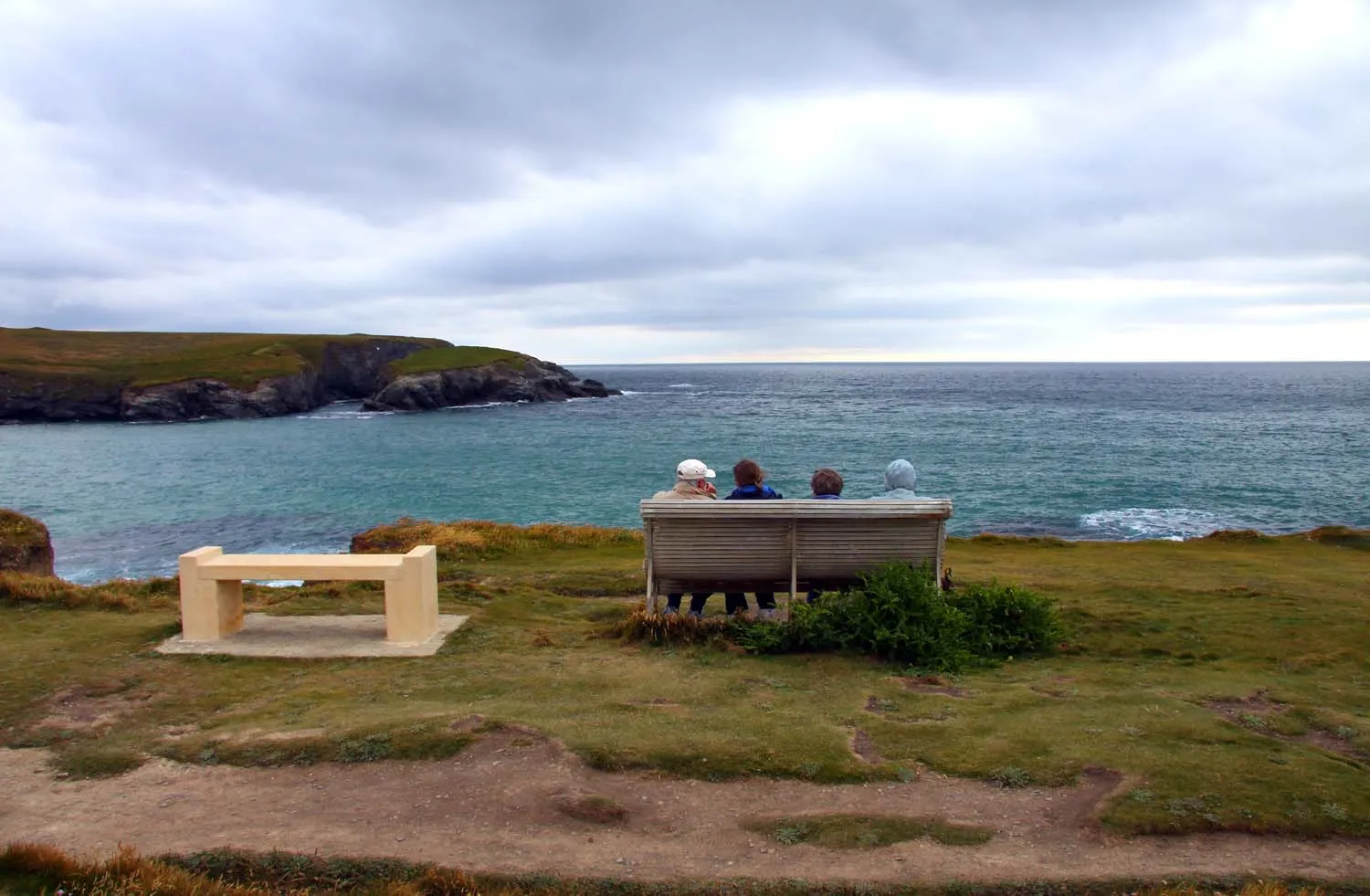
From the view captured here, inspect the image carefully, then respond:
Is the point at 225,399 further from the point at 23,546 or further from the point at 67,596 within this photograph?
the point at 67,596

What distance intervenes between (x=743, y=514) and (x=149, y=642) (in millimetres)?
5974

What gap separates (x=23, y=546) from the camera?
13891mm

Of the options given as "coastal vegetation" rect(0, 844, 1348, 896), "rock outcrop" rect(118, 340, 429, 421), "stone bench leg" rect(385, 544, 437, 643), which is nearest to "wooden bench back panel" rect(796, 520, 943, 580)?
"stone bench leg" rect(385, 544, 437, 643)

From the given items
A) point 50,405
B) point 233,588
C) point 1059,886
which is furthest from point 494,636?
point 50,405

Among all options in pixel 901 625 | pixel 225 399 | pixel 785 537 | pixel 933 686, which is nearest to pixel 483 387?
pixel 225 399

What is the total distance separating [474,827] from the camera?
469 cm

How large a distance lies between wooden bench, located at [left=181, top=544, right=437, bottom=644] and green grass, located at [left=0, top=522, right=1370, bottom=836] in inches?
17.6

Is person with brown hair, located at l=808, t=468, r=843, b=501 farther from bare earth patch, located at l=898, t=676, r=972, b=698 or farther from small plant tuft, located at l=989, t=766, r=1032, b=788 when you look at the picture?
small plant tuft, located at l=989, t=766, r=1032, b=788

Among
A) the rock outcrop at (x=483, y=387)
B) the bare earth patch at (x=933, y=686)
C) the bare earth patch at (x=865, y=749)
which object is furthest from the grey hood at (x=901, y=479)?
the rock outcrop at (x=483, y=387)

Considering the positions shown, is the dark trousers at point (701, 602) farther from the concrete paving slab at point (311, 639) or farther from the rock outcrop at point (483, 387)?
the rock outcrop at point (483, 387)

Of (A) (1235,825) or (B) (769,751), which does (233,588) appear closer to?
(B) (769,751)

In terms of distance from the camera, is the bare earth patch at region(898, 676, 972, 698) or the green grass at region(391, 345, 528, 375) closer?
the bare earth patch at region(898, 676, 972, 698)

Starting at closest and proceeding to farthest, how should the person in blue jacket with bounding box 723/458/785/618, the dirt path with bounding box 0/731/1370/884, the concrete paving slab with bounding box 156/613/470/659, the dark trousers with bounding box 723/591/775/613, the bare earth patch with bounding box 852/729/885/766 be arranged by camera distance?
the dirt path with bounding box 0/731/1370/884 < the bare earth patch with bounding box 852/729/885/766 < the concrete paving slab with bounding box 156/613/470/659 < the dark trousers with bounding box 723/591/775/613 < the person in blue jacket with bounding box 723/458/785/618

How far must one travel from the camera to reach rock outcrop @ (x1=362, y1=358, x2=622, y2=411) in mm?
101562
